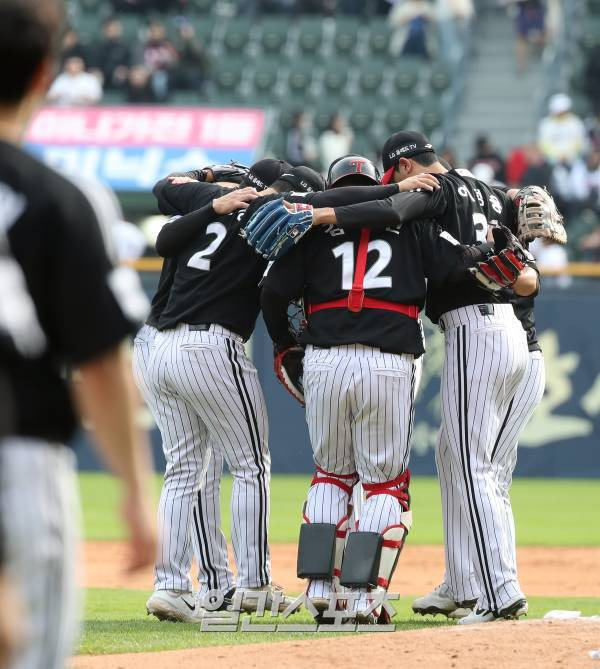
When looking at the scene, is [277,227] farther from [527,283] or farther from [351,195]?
[527,283]

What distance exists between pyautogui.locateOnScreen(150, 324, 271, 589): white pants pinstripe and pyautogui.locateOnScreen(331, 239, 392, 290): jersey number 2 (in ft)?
2.23

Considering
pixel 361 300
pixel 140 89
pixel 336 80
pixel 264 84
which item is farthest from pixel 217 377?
pixel 336 80

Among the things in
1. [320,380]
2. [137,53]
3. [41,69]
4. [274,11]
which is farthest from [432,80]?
[41,69]

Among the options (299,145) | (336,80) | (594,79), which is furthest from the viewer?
(336,80)

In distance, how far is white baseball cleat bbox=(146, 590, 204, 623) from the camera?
5.88 m

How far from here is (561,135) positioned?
17672 millimetres

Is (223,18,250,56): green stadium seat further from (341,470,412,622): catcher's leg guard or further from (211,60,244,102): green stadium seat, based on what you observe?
(341,470,412,622): catcher's leg guard

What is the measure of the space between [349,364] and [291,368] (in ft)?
2.07

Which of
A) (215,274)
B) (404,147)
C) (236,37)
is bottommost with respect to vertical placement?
(215,274)

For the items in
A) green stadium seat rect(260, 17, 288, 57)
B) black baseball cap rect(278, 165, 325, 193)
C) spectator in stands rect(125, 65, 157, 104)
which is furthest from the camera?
green stadium seat rect(260, 17, 288, 57)

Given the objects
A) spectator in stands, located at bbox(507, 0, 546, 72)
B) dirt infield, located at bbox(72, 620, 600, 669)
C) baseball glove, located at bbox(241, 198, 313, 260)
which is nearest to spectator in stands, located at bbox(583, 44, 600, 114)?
spectator in stands, located at bbox(507, 0, 546, 72)

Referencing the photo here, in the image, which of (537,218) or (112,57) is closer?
(537,218)

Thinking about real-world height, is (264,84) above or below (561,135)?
above

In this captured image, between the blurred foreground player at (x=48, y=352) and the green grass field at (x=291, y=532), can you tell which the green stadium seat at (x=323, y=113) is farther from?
the blurred foreground player at (x=48, y=352)
